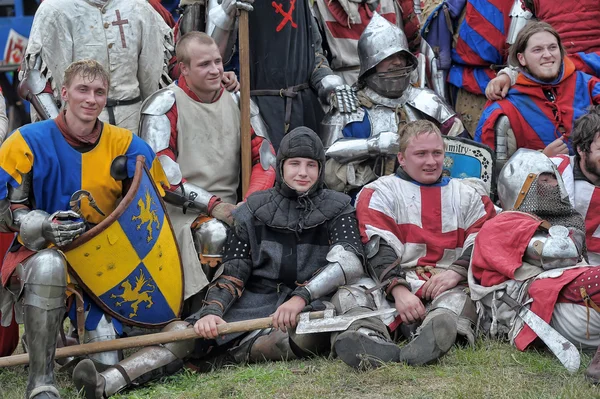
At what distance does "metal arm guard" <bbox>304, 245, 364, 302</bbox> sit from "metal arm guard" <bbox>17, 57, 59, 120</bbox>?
6.30ft

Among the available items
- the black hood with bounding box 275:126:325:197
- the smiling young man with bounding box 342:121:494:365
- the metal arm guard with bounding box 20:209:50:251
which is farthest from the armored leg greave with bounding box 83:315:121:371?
the smiling young man with bounding box 342:121:494:365

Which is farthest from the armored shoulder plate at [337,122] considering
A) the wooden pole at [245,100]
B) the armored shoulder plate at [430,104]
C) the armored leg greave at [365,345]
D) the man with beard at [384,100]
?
the armored leg greave at [365,345]

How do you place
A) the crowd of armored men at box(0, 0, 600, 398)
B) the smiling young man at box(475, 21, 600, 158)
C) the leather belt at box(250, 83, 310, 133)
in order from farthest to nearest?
the leather belt at box(250, 83, 310, 133) < the smiling young man at box(475, 21, 600, 158) < the crowd of armored men at box(0, 0, 600, 398)

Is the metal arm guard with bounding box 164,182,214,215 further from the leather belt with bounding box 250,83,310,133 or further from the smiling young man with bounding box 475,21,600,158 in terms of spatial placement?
the smiling young man with bounding box 475,21,600,158

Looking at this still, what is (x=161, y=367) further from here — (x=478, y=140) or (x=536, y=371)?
(x=478, y=140)

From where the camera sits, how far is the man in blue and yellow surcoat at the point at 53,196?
454 cm

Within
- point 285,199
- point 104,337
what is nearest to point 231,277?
point 285,199

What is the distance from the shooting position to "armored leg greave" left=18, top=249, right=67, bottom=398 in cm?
451

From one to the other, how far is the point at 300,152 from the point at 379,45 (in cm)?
139

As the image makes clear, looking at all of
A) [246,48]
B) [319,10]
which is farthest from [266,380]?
[319,10]

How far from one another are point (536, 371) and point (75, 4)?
10.7 feet

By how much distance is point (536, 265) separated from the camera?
192 inches

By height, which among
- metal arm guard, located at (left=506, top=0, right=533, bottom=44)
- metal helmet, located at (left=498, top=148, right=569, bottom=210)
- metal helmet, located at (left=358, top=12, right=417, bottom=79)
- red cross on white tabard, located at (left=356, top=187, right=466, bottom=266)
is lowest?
red cross on white tabard, located at (left=356, top=187, right=466, bottom=266)

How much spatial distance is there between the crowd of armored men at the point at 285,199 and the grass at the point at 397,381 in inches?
3.2
